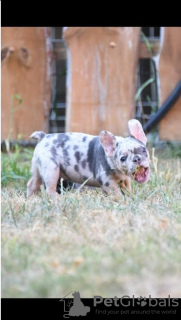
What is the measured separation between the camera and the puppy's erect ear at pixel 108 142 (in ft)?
13.7

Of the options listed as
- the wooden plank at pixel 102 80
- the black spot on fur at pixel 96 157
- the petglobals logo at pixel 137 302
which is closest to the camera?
the petglobals logo at pixel 137 302

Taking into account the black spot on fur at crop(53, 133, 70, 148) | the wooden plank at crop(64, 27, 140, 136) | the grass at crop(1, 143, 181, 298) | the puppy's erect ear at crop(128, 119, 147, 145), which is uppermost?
the wooden plank at crop(64, 27, 140, 136)

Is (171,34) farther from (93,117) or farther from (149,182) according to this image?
(149,182)

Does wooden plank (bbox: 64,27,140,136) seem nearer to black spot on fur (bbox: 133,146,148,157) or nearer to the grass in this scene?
black spot on fur (bbox: 133,146,148,157)

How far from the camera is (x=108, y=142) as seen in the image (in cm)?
421

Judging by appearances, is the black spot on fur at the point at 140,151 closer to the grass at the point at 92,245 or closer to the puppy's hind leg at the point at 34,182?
the grass at the point at 92,245

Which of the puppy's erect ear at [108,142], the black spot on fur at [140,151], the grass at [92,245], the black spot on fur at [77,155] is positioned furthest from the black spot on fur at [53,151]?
the black spot on fur at [140,151]

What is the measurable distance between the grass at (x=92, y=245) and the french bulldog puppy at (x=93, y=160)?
256 mm

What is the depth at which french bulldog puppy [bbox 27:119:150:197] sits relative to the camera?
4074 millimetres

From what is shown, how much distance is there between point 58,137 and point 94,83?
1.36 m

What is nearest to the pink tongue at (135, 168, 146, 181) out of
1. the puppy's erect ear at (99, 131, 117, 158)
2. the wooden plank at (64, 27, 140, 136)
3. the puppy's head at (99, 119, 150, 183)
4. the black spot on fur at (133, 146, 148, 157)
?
the puppy's head at (99, 119, 150, 183)

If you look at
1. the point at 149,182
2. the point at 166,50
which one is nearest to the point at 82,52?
the point at 166,50

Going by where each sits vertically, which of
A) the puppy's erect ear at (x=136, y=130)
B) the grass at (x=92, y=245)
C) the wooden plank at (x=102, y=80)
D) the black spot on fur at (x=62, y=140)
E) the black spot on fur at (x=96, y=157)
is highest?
the wooden plank at (x=102, y=80)

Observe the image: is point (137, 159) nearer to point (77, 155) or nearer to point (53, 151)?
point (77, 155)
